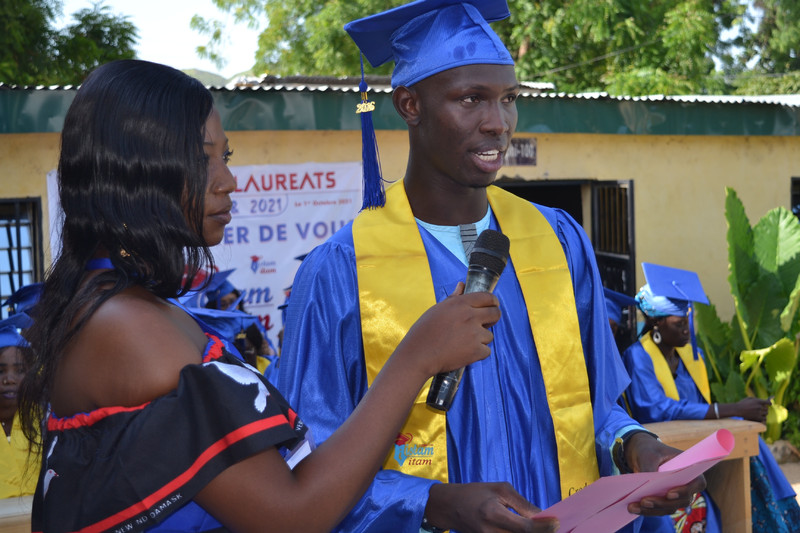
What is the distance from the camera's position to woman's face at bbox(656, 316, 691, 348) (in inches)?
231

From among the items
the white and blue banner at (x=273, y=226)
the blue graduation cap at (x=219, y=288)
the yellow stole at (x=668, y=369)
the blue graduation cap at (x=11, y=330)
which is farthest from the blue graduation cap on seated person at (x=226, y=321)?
the yellow stole at (x=668, y=369)

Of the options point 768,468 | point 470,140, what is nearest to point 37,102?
point 470,140

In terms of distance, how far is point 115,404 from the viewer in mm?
1263

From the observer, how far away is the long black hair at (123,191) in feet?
4.38

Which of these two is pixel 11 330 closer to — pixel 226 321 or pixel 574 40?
pixel 226 321

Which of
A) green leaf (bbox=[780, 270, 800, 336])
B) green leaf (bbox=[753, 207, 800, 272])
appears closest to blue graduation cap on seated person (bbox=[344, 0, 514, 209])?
green leaf (bbox=[780, 270, 800, 336])

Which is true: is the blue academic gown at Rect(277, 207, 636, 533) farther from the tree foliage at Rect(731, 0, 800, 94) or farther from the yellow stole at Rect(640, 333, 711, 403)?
the tree foliage at Rect(731, 0, 800, 94)

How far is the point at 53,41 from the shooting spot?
41.2 feet

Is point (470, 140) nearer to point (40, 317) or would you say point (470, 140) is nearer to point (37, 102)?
point (40, 317)

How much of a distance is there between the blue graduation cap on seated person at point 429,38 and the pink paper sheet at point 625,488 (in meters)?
1.01

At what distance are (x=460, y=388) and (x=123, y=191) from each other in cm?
101

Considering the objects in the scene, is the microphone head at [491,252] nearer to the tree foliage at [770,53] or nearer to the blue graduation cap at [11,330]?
the blue graduation cap at [11,330]

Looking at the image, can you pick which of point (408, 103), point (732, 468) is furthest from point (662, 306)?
point (408, 103)

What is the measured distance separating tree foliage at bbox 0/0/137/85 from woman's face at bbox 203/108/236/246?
11.1 m
